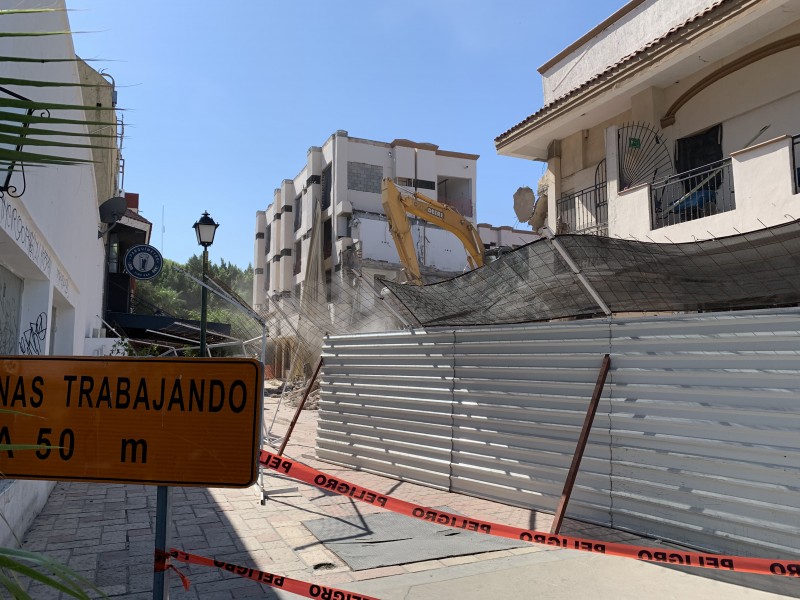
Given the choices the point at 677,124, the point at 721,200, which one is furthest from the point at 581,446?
the point at 677,124

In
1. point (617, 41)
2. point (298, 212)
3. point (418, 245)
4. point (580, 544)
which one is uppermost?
point (298, 212)

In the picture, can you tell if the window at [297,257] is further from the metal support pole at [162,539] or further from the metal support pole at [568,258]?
the metal support pole at [162,539]

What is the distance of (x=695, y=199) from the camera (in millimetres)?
9969

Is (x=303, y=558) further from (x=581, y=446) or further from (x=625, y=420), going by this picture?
(x=625, y=420)

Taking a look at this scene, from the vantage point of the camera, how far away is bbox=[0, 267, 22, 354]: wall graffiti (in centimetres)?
551

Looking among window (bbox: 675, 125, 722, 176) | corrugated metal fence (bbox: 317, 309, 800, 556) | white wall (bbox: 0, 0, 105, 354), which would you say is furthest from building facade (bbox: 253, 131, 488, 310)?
corrugated metal fence (bbox: 317, 309, 800, 556)

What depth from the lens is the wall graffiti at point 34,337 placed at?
611cm

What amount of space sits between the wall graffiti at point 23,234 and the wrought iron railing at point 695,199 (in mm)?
8580

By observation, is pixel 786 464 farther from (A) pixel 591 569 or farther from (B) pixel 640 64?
(B) pixel 640 64

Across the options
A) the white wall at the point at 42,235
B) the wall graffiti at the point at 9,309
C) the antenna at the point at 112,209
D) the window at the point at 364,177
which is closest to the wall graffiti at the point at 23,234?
the white wall at the point at 42,235

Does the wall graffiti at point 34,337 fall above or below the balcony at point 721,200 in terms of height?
below

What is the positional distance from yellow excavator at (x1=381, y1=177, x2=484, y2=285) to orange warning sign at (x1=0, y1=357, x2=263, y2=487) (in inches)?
493

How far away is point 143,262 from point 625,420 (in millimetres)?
10011

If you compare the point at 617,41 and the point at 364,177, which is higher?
the point at 364,177
